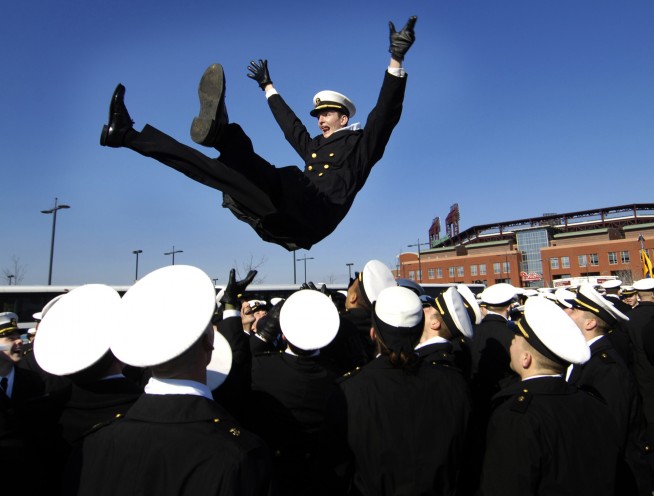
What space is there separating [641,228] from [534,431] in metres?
73.3

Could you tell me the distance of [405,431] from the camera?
250 cm

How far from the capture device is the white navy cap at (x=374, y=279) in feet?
13.9

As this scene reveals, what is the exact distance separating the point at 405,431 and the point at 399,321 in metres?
0.63

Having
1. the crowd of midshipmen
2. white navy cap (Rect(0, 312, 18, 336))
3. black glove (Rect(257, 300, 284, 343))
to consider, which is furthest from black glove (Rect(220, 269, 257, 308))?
white navy cap (Rect(0, 312, 18, 336))

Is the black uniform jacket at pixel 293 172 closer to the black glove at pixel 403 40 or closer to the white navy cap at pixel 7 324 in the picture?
the black glove at pixel 403 40

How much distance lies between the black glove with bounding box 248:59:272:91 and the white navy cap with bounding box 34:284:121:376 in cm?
315

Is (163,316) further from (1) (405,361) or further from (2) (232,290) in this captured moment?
(2) (232,290)

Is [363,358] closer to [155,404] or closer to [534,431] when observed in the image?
[534,431]

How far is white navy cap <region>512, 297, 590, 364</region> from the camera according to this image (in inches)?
101

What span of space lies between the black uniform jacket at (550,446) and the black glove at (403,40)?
8.48 ft

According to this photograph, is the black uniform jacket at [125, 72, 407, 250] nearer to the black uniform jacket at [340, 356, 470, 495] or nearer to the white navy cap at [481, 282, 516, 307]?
the black uniform jacket at [340, 356, 470, 495]

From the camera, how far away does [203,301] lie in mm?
1652

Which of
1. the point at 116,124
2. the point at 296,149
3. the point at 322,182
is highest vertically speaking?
the point at 296,149

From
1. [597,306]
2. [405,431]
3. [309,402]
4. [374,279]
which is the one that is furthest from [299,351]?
[597,306]
